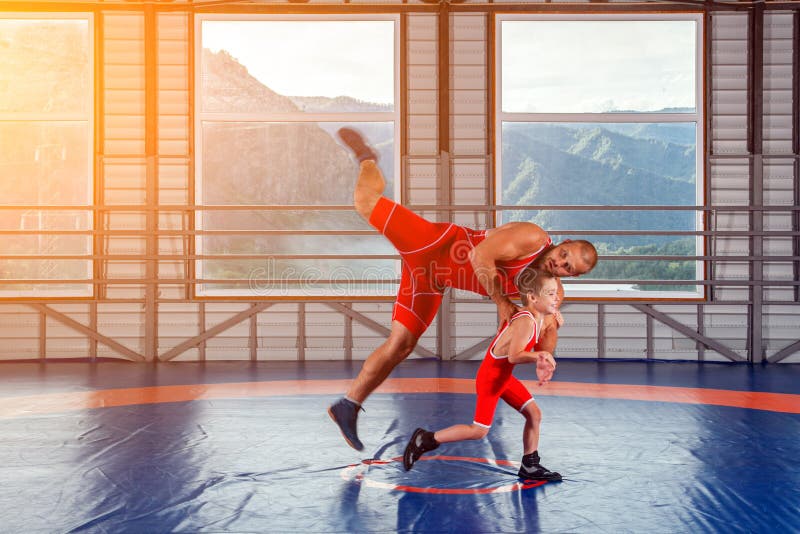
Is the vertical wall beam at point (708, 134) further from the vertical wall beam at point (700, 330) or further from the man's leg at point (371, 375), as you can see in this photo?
the man's leg at point (371, 375)

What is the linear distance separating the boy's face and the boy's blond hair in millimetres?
15

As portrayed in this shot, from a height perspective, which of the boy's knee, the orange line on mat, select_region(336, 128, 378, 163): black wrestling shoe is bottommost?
the orange line on mat

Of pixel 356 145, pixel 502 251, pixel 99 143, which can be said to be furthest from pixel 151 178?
pixel 502 251

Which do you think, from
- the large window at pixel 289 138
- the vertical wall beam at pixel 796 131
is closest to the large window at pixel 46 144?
the large window at pixel 289 138

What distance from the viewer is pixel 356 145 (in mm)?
4520

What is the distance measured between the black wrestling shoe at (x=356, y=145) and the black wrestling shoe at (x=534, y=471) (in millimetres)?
1872

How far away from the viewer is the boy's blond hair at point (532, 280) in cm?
338

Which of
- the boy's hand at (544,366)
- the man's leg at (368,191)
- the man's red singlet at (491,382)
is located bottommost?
the man's red singlet at (491,382)

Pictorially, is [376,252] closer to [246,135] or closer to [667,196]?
[246,135]

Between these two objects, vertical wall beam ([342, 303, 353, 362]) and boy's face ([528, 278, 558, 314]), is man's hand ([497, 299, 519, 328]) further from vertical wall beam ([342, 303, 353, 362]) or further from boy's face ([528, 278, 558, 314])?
vertical wall beam ([342, 303, 353, 362])

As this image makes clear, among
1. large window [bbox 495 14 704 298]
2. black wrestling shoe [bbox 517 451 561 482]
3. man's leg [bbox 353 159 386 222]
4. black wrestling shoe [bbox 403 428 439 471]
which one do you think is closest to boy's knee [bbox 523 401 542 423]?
black wrestling shoe [bbox 517 451 561 482]

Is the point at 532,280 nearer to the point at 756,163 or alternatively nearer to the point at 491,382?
the point at 491,382

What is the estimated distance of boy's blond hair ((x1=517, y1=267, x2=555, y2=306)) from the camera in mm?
3383

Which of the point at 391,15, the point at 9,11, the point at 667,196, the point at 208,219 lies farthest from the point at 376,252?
the point at 9,11
